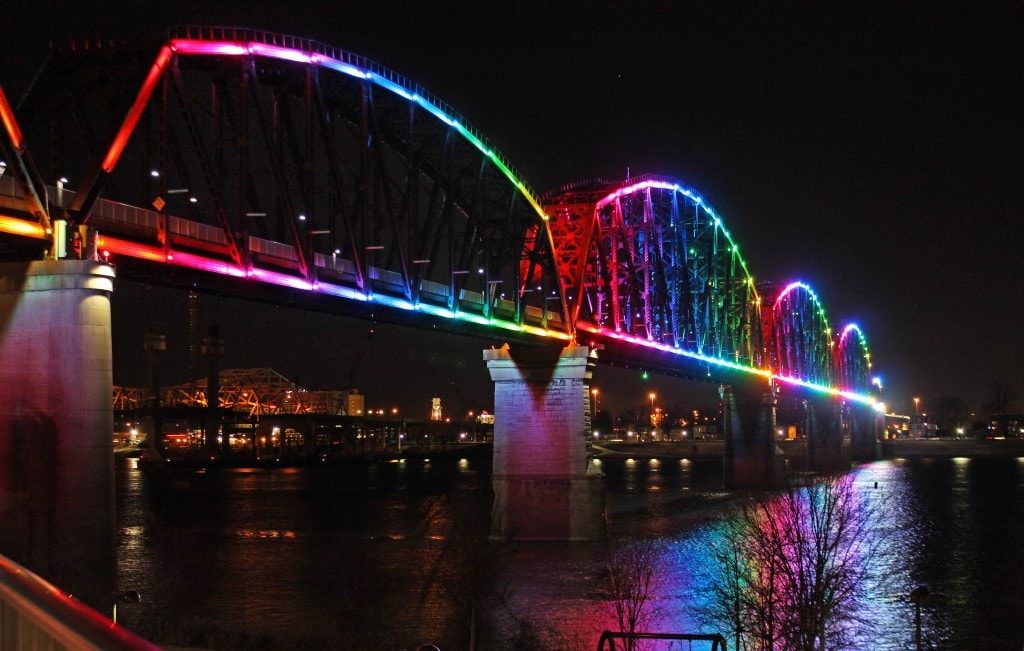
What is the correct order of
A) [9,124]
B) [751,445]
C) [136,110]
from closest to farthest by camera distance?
[9,124] → [136,110] → [751,445]

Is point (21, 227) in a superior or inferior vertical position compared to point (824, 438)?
superior

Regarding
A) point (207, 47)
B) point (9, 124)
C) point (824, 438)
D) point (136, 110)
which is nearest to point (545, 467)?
point (207, 47)

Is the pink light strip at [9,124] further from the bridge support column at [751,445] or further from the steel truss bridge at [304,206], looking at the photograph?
the bridge support column at [751,445]

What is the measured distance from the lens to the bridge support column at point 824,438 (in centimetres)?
16438

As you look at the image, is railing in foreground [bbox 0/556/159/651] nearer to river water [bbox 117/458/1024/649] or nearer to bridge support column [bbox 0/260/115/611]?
bridge support column [bbox 0/260/115/611]

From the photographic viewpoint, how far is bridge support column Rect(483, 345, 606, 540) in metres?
61.4

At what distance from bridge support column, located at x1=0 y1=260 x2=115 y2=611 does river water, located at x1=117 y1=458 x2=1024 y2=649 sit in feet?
10.8

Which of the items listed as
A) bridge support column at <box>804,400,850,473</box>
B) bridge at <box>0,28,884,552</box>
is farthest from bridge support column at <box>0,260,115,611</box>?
bridge support column at <box>804,400,850,473</box>

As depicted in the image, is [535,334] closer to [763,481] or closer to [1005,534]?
[1005,534]

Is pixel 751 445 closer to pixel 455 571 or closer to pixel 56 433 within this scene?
pixel 455 571

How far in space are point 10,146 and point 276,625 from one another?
61.0 feet

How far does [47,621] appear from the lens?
14.0 ft

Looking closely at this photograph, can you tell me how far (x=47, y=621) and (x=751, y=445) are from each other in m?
116

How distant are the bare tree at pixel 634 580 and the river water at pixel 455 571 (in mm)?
544
